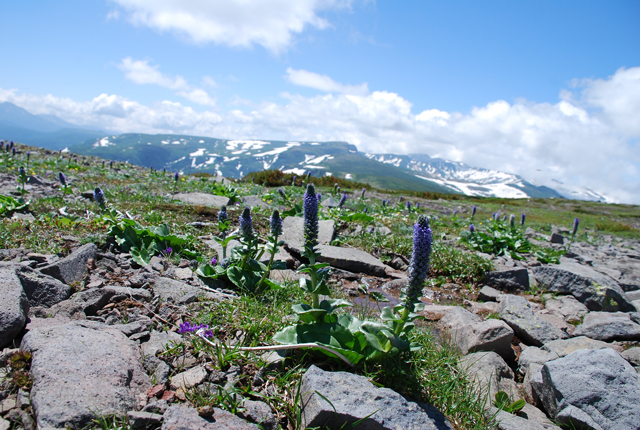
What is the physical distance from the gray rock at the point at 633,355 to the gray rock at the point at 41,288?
709cm

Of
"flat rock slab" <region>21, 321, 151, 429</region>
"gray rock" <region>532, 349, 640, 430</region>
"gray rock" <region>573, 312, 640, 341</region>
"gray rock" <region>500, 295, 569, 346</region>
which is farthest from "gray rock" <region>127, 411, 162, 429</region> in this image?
"gray rock" <region>573, 312, 640, 341</region>

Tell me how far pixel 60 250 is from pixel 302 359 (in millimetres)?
4738

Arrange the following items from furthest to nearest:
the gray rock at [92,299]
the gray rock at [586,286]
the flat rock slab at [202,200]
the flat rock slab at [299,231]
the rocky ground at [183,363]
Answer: the flat rock slab at [202,200] → the flat rock slab at [299,231] → the gray rock at [586,286] → the gray rock at [92,299] → the rocky ground at [183,363]

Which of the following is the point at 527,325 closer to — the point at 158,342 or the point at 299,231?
the point at 158,342

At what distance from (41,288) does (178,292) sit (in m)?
1.49

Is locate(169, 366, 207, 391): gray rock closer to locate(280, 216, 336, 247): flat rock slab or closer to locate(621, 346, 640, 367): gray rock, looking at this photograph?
locate(621, 346, 640, 367): gray rock

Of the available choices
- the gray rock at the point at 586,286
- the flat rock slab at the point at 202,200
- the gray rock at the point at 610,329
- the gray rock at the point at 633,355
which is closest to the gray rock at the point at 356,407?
the gray rock at the point at 633,355

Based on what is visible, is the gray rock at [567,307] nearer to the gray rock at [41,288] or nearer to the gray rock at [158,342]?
the gray rock at [158,342]

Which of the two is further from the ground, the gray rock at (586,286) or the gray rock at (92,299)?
the gray rock at (586,286)

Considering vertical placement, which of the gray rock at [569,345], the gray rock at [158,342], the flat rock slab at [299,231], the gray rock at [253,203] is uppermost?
the gray rock at [253,203]

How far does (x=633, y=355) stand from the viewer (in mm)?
4301

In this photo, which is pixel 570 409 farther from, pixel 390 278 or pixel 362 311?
pixel 390 278

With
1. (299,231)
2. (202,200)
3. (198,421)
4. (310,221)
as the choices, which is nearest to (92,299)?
(198,421)

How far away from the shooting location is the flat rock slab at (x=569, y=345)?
14.3ft
